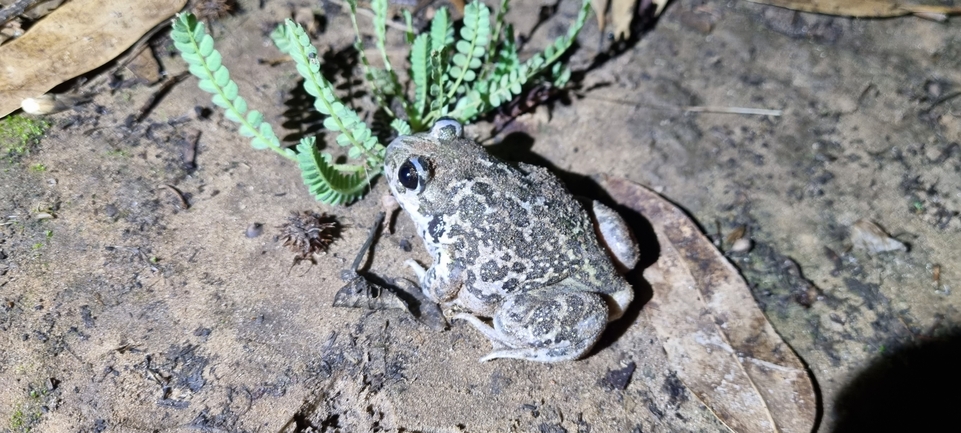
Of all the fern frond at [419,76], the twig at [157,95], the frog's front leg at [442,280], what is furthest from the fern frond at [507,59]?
the twig at [157,95]

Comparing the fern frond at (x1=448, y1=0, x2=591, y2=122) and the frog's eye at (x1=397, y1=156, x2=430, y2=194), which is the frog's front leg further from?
the fern frond at (x1=448, y1=0, x2=591, y2=122)

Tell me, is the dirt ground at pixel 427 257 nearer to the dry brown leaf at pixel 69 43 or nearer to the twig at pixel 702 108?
the twig at pixel 702 108

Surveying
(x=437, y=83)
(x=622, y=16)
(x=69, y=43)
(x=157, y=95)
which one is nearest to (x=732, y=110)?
(x=622, y=16)

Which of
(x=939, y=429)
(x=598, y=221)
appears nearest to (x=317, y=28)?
(x=598, y=221)

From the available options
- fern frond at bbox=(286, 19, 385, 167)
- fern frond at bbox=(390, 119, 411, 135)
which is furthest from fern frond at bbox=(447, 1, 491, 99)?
fern frond at bbox=(286, 19, 385, 167)

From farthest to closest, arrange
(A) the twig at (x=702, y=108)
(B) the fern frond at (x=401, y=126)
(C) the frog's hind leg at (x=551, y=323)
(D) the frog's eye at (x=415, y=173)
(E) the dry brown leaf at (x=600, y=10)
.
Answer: (E) the dry brown leaf at (x=600, y=10) < (A) the twig at (x=702, y=108) < (B) the fern frond at (x=401, y=126) < (D) the frog's eye at (x=415, y=173) < (C) the frog's hind leg at (x=551, y=323)

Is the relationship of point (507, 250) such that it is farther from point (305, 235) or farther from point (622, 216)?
point (305, 235)
